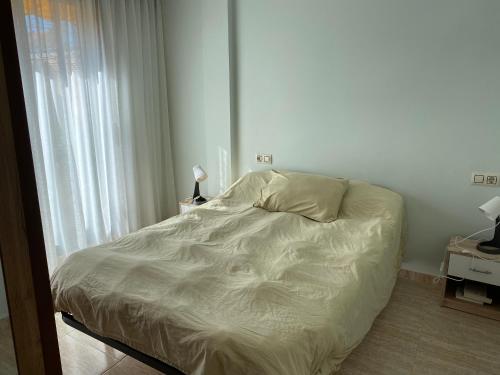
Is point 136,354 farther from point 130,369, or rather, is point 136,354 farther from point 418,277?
point 418,277

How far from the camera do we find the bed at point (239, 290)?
1.38 meters

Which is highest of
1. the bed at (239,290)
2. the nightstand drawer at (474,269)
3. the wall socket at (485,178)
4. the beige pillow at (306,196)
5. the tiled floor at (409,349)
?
the wall socket at (485,178)

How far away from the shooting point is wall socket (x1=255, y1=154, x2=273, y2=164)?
3420mm

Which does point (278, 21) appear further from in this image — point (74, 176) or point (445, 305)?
point (445, 305)

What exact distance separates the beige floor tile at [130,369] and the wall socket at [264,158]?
6.85 ft

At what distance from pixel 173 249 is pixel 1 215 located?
1.51 m

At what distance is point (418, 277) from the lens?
292cm

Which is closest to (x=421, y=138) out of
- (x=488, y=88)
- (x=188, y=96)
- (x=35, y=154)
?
(x=488, y=88)

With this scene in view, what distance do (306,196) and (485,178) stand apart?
1.31m

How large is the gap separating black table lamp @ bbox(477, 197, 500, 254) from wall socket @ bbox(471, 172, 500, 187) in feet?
0.93

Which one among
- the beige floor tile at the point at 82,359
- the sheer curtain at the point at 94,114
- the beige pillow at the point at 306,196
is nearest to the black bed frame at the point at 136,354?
the beige floor tile at the point at 82,359

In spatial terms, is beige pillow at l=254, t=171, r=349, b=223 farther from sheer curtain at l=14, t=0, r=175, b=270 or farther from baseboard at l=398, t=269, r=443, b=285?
sheer curtain at l=14, t=0, r=175, b=270

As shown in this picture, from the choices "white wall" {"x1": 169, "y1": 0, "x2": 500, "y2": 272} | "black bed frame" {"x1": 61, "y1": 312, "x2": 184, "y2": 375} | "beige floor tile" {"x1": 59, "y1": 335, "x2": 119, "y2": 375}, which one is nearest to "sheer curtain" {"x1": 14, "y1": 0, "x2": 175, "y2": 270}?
"white wall" {"x1": 169, "y1": 0, "x2": 500, "y2": 272}

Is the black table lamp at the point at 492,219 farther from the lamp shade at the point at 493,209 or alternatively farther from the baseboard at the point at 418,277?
the baseboard at the point at 418,277
